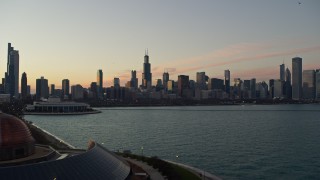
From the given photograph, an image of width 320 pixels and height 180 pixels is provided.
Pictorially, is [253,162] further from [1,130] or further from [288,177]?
[1,130]

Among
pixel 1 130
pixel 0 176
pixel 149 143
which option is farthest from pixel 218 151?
pixel 0 176

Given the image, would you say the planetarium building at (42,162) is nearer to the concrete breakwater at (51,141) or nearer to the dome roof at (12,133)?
the dome roof at (12,133)

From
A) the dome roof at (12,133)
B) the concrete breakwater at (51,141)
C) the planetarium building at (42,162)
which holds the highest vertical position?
the dome roof at (12,133)

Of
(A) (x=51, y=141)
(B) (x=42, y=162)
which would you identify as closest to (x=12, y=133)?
(B) (x=42, y=162)

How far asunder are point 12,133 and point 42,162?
10467 mm

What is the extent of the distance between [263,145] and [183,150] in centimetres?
2154

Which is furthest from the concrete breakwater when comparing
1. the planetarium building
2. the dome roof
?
the planetarium building

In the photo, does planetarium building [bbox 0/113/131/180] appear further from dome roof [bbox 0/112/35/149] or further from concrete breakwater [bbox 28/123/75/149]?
concrete breakwater [bbox 28/123/75/149]

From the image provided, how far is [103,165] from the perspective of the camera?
3528cm

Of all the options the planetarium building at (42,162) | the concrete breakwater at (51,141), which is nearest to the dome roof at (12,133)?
the planetarium building at (42,162)

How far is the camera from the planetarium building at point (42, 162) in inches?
1151

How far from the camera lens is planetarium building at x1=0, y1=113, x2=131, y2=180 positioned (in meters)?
29.2

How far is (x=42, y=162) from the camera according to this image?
30406 mm

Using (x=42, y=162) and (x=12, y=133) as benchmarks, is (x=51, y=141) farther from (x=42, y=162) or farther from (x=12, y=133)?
(x=42, y=162)
